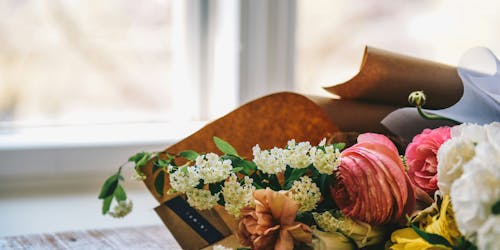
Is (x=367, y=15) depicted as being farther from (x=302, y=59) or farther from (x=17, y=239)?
(x=17, y=239)

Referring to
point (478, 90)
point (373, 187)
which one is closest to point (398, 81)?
point (478, 90)

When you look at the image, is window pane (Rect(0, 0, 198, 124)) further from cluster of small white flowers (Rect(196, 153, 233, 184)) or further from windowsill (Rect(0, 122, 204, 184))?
cluster of small white flowers (Rect(196, 153, 233, 184))

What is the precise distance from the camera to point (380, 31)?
1497 millimetres

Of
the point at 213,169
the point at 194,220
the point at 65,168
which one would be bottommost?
the point at 65,168

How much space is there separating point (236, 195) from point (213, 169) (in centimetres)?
3

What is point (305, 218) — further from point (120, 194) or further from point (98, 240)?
point (98, 240)

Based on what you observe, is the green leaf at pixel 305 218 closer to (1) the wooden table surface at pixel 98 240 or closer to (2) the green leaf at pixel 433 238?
(2) the green leaf at pixel 433 238

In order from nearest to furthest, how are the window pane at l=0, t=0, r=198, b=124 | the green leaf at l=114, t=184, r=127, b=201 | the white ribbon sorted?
the white ribbon → the green leaf at l=114, t=184, r=127, b=201 → the window pane at l=0, t=0, r=198, b=124

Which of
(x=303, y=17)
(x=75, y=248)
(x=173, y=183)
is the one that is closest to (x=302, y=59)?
(x=303, y=17)

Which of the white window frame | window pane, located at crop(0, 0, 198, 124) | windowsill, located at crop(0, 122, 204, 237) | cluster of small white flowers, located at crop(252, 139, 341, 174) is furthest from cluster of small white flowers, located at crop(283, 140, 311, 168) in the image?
window pane, located at crop(0, 0, 198, 124)

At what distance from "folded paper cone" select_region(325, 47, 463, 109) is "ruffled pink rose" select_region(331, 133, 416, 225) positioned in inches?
5.6

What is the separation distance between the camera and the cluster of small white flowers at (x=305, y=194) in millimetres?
695

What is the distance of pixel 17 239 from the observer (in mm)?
987

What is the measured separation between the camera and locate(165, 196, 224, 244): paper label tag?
0.82 m
